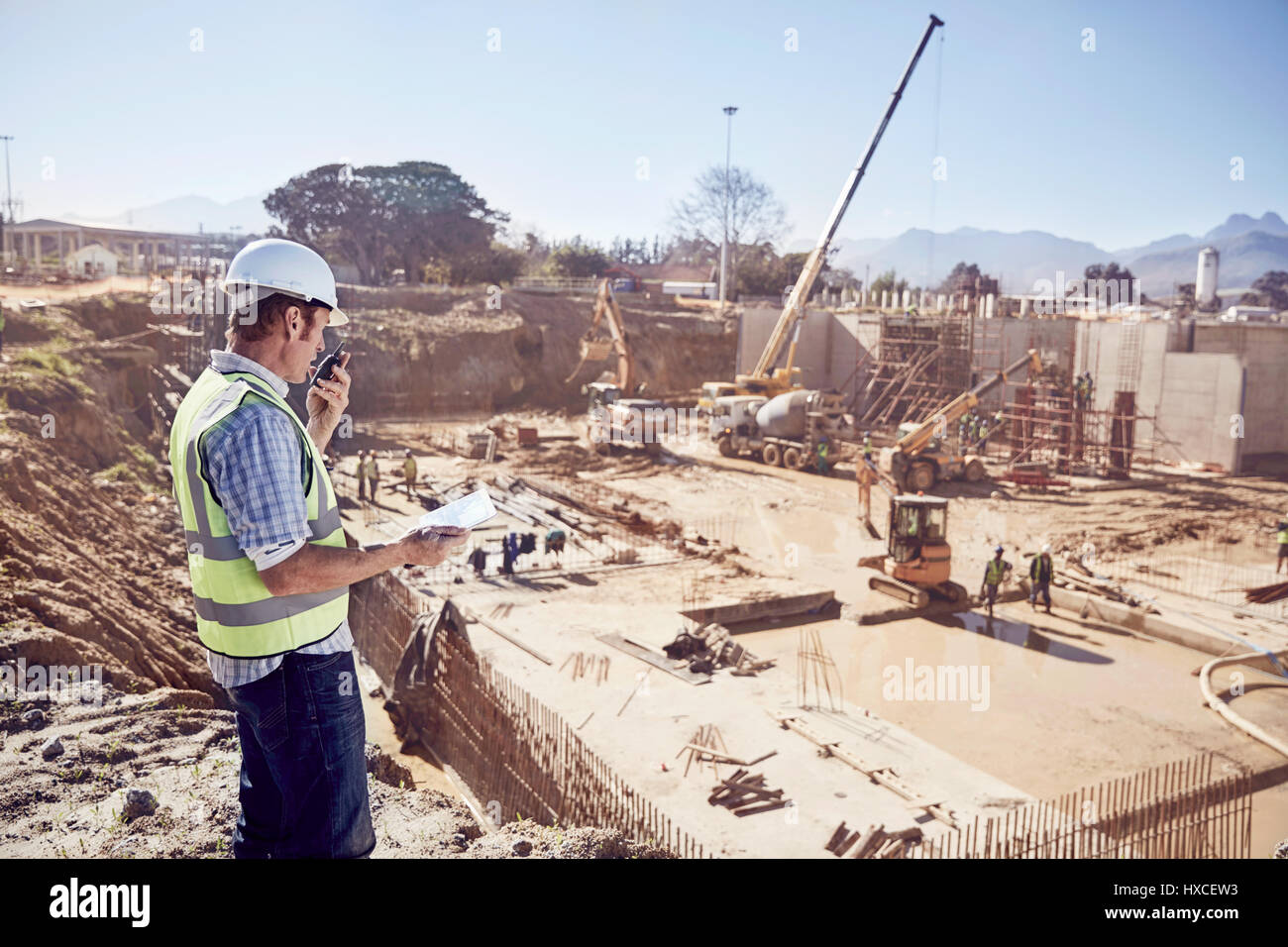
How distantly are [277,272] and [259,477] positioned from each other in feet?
1.86

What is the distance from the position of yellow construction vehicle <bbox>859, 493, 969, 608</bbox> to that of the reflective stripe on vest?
12.8 m

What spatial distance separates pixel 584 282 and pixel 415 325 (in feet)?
47.7

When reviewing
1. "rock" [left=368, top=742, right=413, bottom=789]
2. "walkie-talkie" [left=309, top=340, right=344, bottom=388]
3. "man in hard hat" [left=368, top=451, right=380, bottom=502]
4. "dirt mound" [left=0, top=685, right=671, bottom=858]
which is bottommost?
"rock" [left=368, top=742, right=413, bottom=789]

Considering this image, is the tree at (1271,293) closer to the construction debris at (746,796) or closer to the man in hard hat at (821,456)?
the man in hard hat at (821,456)

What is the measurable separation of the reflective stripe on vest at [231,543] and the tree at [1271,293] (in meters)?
80.8

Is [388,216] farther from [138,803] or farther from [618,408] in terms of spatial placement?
[138,803]

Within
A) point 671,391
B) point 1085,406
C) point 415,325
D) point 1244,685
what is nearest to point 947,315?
point 1085,406

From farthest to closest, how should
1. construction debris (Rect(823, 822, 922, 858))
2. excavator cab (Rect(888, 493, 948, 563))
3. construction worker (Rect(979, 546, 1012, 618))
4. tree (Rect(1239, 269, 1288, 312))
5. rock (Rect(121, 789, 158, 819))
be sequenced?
tree (Rect(1239, 269, 1288, 312))
excavator cab (Rect(888, 493, 948, 563))
construction worker (Rect(979, 546, 1012, 618))
construction debris (Rect(823, 822, 922, 858))
rock (Rect(121, 789, 158, 819))

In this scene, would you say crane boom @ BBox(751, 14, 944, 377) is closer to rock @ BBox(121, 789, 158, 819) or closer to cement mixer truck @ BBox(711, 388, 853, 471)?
cement mixer truck @ BBox(711, 388, 853, 471)

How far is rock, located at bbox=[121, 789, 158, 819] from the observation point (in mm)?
4293

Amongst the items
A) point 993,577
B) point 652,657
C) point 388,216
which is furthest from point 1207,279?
point 652,657

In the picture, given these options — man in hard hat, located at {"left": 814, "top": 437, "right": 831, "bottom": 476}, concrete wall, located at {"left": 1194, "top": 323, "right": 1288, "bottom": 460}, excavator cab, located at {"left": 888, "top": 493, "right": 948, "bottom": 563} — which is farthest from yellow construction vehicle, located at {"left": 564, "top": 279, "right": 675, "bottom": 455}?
concrete wall, located at {"left": 1194, "top": 323, "right": 1288, "bottom": 460}
